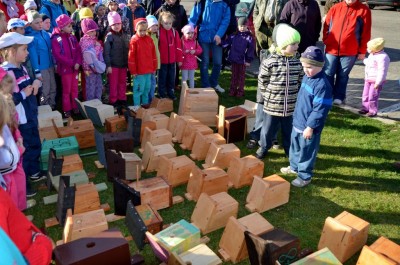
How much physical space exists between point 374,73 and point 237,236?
4949 millimetres

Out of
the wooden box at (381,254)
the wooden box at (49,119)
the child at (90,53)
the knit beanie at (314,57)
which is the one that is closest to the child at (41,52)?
the child at (90,53)

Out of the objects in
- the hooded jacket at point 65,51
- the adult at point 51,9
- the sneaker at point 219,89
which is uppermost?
the adult at point 51,9

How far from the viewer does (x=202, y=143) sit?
5.99m

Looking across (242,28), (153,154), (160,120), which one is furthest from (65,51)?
(242,28)

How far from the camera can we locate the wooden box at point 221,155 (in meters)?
5.64

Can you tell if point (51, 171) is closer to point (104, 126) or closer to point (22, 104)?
point (22, 104)

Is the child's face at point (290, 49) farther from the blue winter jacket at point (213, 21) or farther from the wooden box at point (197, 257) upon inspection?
the blue winter jacket at point (213, 21)

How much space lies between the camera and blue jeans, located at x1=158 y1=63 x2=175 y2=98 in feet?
26.7

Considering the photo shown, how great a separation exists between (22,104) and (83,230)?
5.75ft

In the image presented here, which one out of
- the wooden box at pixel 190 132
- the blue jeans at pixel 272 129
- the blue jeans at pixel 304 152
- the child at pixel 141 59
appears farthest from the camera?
the child at pixel 141 59

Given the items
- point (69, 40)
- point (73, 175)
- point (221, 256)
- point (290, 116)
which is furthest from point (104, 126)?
point (221, 256)

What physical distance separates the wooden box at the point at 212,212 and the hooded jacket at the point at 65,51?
3.98 metres

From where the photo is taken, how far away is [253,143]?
6.45 m

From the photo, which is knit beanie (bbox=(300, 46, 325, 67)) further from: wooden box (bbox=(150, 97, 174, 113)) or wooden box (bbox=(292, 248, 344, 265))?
wooden box (bbox=(150, 97, 174, 113))
